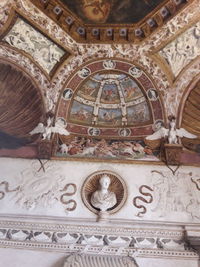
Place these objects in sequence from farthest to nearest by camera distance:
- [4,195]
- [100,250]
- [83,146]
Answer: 1. [83,146]
2. [4,195]
3. [100,250]

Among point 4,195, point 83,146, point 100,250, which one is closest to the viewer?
point 100,250

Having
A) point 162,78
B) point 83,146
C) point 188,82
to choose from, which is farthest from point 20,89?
point 188,82

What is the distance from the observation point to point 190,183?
378 inches

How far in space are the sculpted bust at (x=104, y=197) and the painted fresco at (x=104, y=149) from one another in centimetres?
88

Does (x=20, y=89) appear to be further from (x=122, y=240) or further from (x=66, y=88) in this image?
(x=122, y=240)

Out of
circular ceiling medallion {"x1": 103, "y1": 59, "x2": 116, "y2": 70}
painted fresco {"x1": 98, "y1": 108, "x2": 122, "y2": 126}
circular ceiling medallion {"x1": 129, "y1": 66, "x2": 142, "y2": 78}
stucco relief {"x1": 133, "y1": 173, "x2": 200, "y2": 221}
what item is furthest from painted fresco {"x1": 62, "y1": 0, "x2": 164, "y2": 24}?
stucco relief {"x1": 133, "y1": 173, "x2": 200, "y2": 221}

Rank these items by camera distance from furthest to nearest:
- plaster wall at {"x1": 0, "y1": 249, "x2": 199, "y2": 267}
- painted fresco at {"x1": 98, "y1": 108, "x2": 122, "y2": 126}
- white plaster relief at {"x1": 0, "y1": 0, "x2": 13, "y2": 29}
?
painted fresco at {"x1": 98, "y1": 108, "x2": 122, "y2": 126} < white plaster relief at {"x1": 0, "y1": 0, "x2": 13, "y2": 29} < plaster wall at {"x1": 0, "y1": 249, "x2": 199, "y2": 267}

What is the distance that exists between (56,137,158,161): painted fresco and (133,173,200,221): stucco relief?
70 cm

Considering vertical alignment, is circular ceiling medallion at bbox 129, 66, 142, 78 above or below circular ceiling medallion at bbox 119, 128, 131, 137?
above

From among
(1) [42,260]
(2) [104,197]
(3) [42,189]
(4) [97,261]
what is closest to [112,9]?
(2) [104,197]

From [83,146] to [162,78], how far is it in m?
3.13

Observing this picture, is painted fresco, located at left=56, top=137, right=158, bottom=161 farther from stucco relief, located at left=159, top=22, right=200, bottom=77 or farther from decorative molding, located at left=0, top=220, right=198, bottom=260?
stucco relief, located at left=159, top=22, right=200, bottom=77

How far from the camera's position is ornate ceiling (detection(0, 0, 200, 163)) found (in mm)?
9289

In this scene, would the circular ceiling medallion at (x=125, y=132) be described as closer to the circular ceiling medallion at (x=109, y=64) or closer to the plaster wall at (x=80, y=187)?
the plaster wall at (x=80, y=187)
